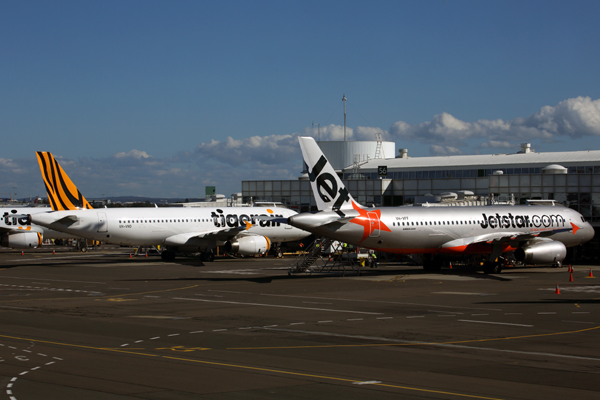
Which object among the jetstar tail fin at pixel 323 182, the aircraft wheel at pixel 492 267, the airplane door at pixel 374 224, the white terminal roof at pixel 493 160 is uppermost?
the white terminal roof at pixel 493 160

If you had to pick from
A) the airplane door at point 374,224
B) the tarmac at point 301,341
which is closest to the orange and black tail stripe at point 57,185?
the tarmac at point 301,341

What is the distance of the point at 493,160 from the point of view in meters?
102

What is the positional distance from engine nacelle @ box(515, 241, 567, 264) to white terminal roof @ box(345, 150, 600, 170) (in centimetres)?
5805

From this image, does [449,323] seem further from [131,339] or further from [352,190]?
[352,190]

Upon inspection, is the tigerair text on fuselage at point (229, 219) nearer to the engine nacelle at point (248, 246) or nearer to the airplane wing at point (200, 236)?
the airplane wing at point (200, 236)

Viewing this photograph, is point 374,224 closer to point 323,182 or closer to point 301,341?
point 323,182

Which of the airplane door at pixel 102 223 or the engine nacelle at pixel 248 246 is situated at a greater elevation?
the airplane door at pixel 102 223

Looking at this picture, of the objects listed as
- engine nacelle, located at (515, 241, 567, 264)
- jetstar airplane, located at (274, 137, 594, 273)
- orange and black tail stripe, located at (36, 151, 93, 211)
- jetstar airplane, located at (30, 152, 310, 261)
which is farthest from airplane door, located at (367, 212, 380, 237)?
orange and black tail stripe, located at (36, 151, 93, 211)

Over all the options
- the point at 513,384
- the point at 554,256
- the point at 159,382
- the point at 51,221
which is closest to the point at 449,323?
the point at 513,384

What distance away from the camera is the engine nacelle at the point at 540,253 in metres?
40.5

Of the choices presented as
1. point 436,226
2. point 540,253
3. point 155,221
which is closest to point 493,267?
point 540,253

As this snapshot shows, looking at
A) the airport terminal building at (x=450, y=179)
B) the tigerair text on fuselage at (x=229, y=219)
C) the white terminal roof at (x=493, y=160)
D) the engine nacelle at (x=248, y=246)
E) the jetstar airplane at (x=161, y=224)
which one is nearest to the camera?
the jetstar airplane at (x=161, y=224)

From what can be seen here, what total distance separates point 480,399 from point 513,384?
164cm

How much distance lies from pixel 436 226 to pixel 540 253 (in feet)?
21.9
